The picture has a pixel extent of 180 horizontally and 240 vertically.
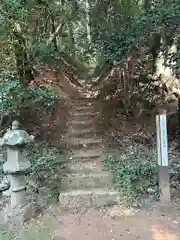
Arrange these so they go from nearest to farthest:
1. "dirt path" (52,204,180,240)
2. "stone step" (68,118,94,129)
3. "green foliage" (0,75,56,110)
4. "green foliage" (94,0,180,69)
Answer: "dirt path" (52,204,180,240) → "green foliage" (94,0,180,69) → "green foliage" (0,75,56,110) → "stone step" (68,118,94,129)

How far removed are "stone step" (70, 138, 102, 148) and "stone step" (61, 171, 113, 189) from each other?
1431 millimetres

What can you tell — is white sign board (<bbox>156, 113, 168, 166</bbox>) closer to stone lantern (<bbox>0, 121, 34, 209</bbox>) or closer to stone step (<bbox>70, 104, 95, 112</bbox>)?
stone lantern (<bbox>0, 121, 34, 209</bbox>)

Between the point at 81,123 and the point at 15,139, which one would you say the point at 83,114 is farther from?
the point at 15,139

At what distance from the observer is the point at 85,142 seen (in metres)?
7.47

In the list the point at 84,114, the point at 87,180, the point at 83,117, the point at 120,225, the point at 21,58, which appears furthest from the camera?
the point at 84,114

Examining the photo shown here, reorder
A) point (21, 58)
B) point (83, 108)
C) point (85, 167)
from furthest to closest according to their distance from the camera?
point (83, 108) → point (21, 58) → point (85, 167)

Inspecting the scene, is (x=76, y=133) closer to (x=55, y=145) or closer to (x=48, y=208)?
(x=55, y=145)

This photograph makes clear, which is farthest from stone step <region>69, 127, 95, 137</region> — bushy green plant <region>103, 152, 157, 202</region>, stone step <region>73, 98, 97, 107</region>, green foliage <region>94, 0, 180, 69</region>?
green foliage <region>94, 0, 180, 69</region>

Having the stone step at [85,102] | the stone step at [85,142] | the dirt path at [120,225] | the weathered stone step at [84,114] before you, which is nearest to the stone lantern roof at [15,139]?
the dirt path at [120,225]

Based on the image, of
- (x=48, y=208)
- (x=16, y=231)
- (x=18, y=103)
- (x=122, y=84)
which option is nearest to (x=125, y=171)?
(x=48, y=208)

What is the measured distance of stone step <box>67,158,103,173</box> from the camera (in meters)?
6.18

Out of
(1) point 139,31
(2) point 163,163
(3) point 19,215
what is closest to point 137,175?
(2) point 163,163

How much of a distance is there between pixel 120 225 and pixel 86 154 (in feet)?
8.47

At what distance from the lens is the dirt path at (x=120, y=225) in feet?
13.9
